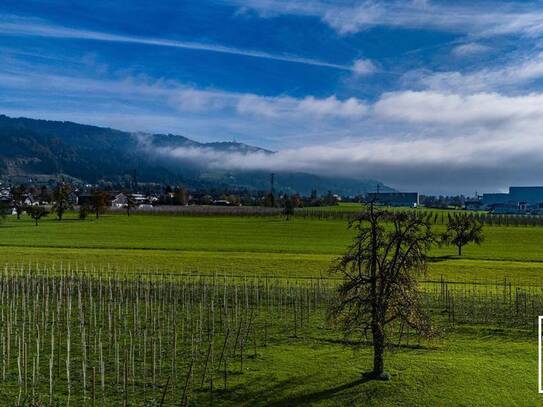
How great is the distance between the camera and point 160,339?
1934cm

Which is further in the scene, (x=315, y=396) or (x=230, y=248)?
(x=230, y=248)

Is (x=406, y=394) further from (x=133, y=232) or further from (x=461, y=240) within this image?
(x=133, y=232)

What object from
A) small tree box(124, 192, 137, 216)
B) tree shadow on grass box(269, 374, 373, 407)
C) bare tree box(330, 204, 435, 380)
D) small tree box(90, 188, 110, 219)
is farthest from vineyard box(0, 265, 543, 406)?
small tree box(124, 192, 137, 216)

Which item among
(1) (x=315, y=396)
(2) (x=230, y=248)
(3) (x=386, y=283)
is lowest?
(1) (x=315, y=396)

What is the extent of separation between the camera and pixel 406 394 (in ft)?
55.0

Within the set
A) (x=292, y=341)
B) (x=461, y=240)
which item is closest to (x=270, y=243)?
(x=461, y=240)

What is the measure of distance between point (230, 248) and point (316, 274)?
23.0 metres

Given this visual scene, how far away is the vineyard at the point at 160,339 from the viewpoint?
16.8 metres

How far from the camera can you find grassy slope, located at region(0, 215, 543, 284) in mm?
48188

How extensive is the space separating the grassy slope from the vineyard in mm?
13219

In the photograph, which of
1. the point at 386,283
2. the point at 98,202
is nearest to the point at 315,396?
the point at 386,283

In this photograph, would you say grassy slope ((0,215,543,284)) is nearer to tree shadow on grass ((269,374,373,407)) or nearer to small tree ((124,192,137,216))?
small tree ((124,192,137,216))

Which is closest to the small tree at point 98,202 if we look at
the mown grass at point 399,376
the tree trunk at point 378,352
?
the mown grass at point 399,376

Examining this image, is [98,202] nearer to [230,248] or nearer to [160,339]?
[230,248]
